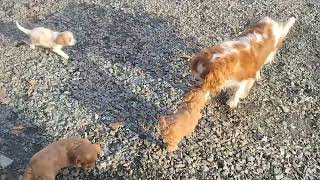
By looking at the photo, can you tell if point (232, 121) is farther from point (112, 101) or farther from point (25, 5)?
point (25, 5)

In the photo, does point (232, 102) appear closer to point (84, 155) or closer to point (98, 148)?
point (98, 148)

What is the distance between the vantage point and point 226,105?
16.8 feet

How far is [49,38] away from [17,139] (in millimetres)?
1348

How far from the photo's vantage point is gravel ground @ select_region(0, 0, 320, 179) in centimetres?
452

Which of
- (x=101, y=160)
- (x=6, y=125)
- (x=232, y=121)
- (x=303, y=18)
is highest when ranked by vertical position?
(x=303, y=18)

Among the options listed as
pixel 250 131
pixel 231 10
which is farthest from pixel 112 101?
pixel 231 10

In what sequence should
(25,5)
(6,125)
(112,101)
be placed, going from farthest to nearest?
(25,5) < (112,101) < (6,125)

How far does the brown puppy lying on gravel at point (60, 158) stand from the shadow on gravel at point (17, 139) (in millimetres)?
372

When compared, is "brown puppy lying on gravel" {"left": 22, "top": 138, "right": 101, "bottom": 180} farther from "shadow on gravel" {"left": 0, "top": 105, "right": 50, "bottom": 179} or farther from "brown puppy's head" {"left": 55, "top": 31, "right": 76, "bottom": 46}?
"brown puppy's head" {"left": 55, "top": 31, "right": 76, "bottom": 46}

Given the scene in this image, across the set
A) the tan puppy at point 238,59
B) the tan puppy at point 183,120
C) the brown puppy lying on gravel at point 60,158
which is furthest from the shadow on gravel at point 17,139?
the tan puppy at point 238,59

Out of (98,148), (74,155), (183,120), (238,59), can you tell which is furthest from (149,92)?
(74,155)

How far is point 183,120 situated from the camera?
434 cm

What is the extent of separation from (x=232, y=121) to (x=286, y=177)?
0.85m

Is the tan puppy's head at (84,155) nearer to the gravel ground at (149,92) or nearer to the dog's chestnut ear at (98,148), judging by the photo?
the dog's chestnut ear at (98,148)
